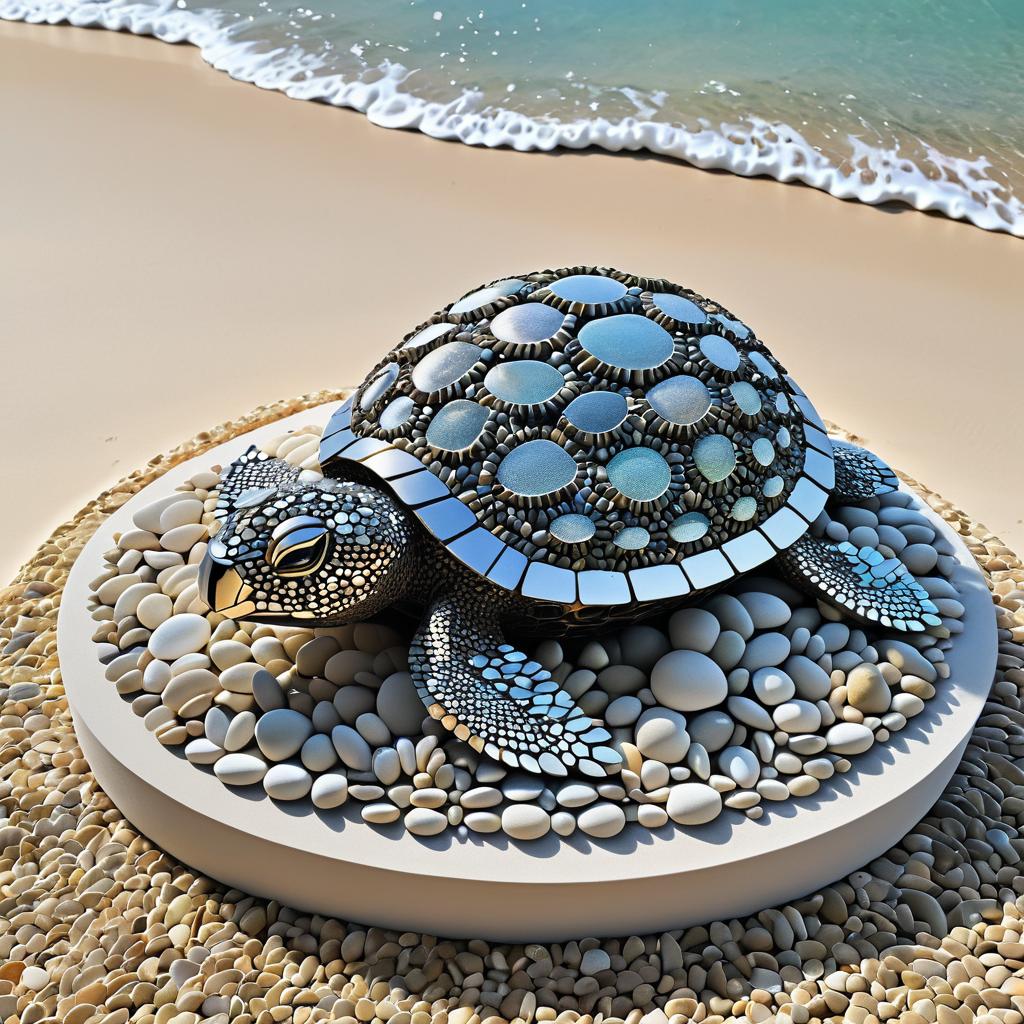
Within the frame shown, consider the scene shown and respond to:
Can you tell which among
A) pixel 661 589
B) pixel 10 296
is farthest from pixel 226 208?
pixel 661 589

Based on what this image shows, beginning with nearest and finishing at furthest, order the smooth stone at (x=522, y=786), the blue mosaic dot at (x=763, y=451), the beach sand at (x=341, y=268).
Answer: the smooth stone at (x=522, y=786) < the blue mosaic dot at (x=763, y=451) < the beach sand at (x=341, y=268)

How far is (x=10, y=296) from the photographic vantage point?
5.48 meters

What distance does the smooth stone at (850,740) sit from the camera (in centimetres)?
246

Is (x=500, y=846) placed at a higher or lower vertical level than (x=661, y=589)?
lower

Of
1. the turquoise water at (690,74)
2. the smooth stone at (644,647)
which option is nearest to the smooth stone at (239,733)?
the smooth stone at (644,647)

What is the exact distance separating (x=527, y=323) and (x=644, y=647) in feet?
3.09

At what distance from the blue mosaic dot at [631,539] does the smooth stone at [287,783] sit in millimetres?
951

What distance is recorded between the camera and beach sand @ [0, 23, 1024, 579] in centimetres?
461

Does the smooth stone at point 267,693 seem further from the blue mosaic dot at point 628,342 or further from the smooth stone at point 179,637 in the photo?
the blue mosaic dot at point 628,342

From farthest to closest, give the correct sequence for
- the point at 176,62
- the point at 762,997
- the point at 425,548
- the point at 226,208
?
the point at 176,62
the point at 226,208
the point at 425,548
the point at 762,997

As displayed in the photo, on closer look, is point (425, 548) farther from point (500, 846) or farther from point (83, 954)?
point (83, 954)

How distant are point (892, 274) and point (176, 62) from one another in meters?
6.61

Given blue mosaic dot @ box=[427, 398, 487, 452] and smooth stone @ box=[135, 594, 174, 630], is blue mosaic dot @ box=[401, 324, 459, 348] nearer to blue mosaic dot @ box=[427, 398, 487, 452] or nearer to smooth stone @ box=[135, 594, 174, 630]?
blue mosaic dot @ box=[427, 398, 487, 452]

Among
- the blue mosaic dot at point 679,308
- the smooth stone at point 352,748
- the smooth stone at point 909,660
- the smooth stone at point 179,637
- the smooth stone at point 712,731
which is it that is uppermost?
the blue mosaic dot at point 679,308
